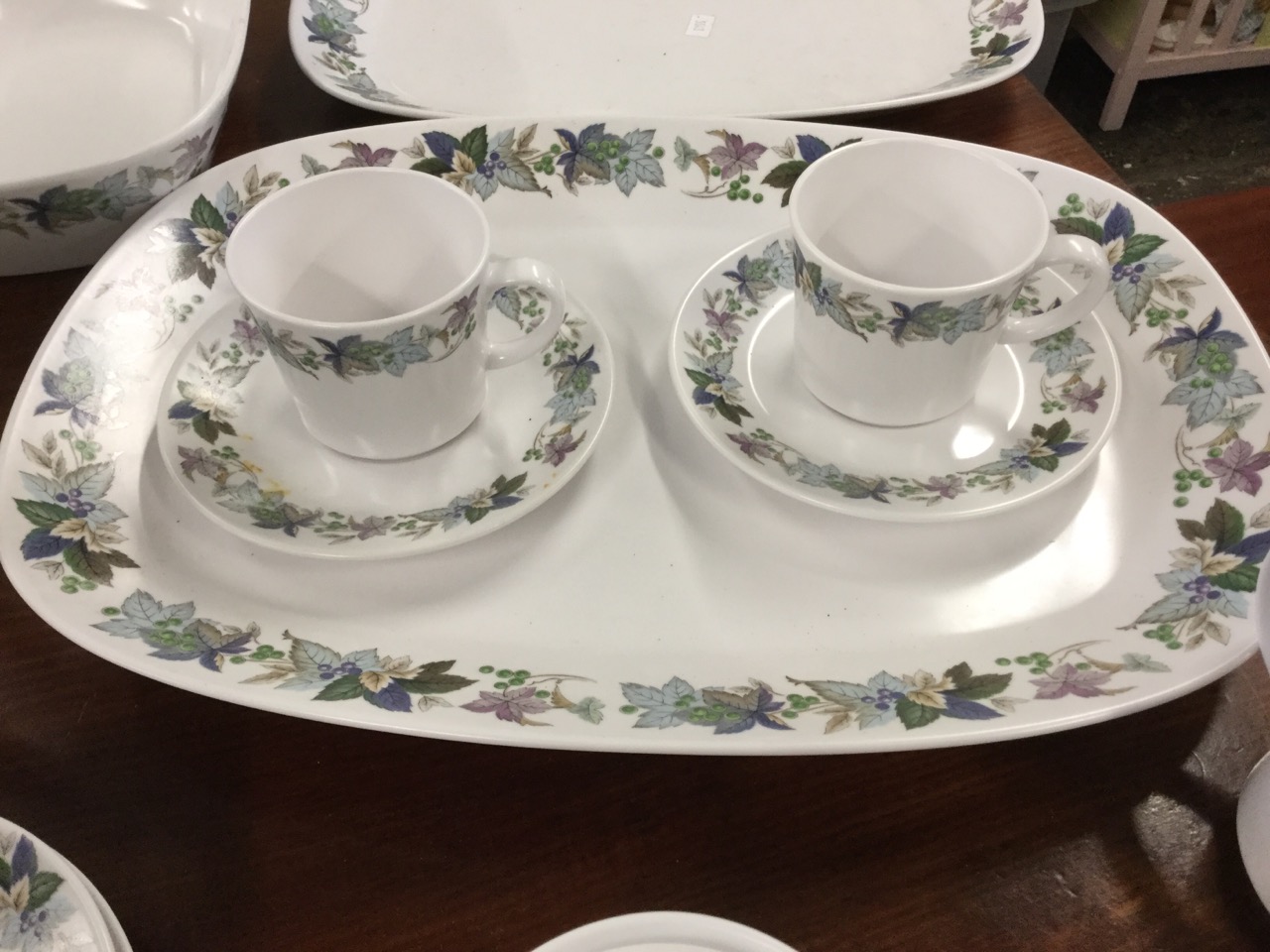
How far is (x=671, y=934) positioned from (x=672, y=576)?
0.16 meters

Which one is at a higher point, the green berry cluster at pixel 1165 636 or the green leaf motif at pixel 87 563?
the green berry cluster at pixel 1165 636

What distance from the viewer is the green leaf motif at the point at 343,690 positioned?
353 mm

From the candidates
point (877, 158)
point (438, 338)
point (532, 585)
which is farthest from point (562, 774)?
point (877, 158)

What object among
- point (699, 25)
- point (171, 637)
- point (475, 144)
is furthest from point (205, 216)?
point (699, 25)

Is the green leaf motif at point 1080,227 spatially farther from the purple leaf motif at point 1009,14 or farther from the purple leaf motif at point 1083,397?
the purple leaf motif at point 1009,14

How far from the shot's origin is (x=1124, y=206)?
1.72 feet

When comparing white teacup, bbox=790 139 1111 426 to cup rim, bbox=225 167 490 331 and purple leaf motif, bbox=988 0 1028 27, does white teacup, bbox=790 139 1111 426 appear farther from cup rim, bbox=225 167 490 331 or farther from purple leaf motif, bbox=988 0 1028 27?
purple leaf motif, bbox=988 0 1028 27

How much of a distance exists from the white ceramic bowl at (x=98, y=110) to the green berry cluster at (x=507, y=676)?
0.34 m

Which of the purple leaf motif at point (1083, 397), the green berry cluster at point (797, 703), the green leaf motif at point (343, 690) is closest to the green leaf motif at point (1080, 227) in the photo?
the purple leaf motif at point (1083, 397)

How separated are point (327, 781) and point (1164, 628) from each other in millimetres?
342

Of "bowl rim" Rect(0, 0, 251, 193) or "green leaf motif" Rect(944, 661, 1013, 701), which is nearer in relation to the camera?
"green leaf motif" Rect(944, 661, 1013, 701)

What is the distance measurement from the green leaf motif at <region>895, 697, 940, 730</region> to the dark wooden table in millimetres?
44

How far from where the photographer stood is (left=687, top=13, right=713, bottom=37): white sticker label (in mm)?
701

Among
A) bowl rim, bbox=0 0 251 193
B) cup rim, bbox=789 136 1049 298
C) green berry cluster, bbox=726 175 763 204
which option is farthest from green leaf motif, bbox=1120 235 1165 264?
bowl rim, bbox=0 0 251 193
